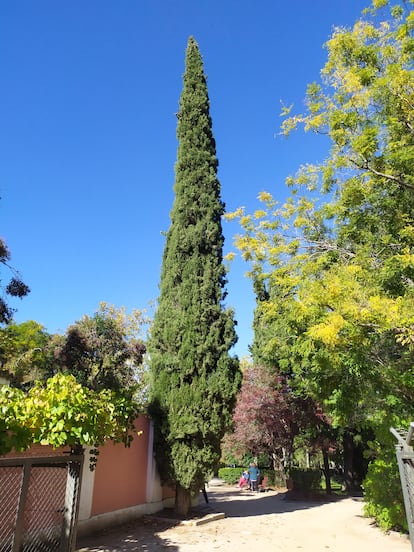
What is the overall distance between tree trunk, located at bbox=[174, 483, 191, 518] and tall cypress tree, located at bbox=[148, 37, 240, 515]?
2 cm

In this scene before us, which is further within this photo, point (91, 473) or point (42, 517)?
point (91, 473)

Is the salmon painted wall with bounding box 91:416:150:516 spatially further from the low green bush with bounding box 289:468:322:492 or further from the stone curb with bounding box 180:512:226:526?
the low green bush with bounding box 289:468:322:492

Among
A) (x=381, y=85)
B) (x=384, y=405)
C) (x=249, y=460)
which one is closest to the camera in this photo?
(x=381, y=85)

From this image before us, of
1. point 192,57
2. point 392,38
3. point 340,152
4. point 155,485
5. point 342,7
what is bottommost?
point 155,485

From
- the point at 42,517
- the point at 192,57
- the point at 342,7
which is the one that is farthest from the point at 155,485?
the point at 192,57

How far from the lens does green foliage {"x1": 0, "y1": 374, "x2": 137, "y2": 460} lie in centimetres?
419

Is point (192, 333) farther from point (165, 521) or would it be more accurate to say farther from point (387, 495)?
point (387, 495)

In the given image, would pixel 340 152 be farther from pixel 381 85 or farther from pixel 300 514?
pixel 300 514

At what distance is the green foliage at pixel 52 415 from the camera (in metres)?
4.19

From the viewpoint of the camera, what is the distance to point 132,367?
1939 cm

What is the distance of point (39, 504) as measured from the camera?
20.5 feet

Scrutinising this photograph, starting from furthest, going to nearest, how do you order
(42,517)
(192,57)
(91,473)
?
(192,57)
(91,473)
(42,517)

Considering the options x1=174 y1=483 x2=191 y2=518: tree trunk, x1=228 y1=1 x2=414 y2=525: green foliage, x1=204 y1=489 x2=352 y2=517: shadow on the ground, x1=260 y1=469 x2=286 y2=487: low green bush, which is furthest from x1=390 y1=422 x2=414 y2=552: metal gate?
x1=260 y1=469 x2=286 y2=487: low green bush

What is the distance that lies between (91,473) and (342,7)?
37.7ft
